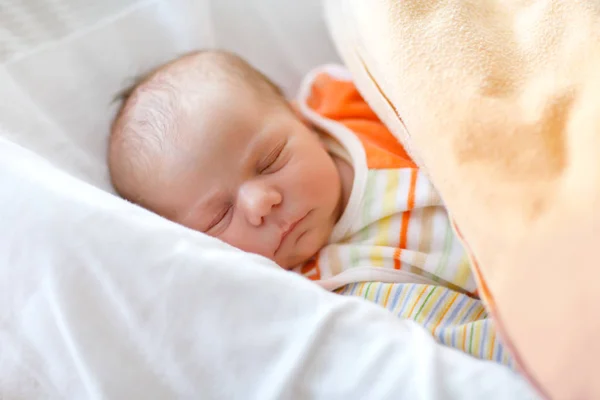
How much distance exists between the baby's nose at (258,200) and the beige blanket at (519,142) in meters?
0.18

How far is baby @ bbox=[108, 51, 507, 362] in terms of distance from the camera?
2.61 ft

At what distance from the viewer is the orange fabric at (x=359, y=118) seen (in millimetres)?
882

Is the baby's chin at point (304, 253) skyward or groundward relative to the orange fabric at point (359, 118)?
groundward

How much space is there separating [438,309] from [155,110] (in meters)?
0.45

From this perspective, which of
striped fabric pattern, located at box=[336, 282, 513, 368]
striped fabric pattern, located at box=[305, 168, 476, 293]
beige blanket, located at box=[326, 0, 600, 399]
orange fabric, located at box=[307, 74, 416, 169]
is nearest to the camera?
beige blanket, located at box=[326, 0, 600, 399]

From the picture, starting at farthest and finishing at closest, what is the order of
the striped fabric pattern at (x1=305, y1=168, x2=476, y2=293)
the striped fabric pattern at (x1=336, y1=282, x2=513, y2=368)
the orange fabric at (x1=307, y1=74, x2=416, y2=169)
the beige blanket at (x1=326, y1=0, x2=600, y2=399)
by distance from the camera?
the orange fabric at (x1=307, y1=74, x2=416, y2=169) < the striped fabric pattern at (x1=305, y1=168, x2=476, y2=293) < the striped fabric pattern at (x1=336, y1=282, x2=513, y2=368) < the beige blanket at (x1=326, y1=0, x2=600, y2=399)

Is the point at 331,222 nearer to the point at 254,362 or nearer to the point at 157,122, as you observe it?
the point at 157,122

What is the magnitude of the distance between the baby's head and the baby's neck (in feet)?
0.04

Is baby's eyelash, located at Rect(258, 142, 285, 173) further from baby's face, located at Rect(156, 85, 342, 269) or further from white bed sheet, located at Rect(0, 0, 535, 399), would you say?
white bed sheet, located at Rect(0, 0, 535, 399)

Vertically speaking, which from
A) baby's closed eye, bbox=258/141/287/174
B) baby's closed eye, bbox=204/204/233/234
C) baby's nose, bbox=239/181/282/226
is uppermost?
baby's closed eye, bbox=258/141/287/174

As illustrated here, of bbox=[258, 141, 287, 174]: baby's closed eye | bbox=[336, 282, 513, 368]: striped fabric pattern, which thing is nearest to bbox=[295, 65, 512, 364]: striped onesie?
bbox=[336, 282, 513, 368]: striped fabric pattern

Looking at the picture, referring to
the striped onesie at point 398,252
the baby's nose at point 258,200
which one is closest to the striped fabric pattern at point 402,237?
the striped onesie at point 398,252

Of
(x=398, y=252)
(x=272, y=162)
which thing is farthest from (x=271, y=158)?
(x=398, y=252)

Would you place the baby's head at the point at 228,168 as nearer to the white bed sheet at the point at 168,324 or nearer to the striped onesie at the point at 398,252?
the striped onesie at the point at 398,252
